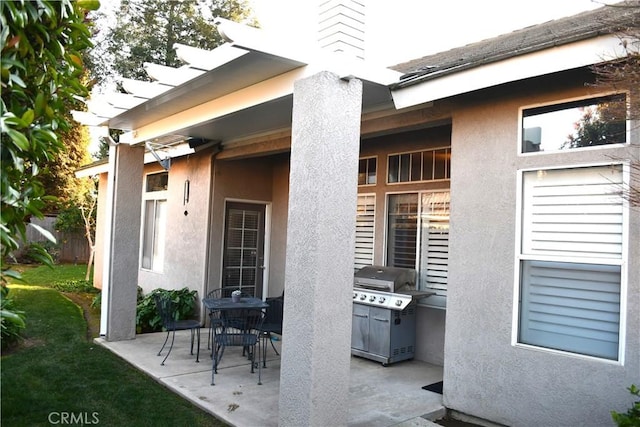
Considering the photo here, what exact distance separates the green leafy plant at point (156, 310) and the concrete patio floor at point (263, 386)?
112 cm

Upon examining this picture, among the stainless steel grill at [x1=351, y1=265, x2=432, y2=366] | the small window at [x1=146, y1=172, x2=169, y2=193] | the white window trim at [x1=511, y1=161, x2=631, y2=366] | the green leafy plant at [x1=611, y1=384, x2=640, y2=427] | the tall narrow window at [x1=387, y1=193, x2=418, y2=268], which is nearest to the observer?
the green leafy plant at [x1=611, y1=384, x2=640, y2=427]

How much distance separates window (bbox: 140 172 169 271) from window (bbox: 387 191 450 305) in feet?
20.2

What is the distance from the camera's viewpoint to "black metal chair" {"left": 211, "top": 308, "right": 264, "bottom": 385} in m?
6.18

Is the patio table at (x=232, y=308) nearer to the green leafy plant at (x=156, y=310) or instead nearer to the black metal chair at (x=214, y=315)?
the black metal chair at (x=214, y=315)

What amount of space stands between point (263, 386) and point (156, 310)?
4170mm

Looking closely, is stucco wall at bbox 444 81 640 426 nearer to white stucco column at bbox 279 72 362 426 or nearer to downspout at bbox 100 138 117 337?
white stucco column at bbox 279 72 362 426

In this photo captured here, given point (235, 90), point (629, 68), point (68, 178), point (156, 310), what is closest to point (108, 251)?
point (156, 310)

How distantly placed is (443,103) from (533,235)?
1.80m

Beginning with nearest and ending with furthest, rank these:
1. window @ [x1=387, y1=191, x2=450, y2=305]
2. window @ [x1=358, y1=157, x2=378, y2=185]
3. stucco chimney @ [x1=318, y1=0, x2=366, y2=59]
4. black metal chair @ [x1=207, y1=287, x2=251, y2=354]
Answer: stucco chimney @ [x1=318, y1=0, x2=366, y2=59] → black metal chair @ [x1=207, y1=287, x2=251, y2=354] → window @ [x1=387, y1=191, x2=450, y2=305] → window @ [x1=358, y1=157, x2=378, y2=185]

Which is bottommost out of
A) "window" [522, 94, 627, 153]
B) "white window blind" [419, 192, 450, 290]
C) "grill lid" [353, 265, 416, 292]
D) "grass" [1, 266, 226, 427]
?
"grass" [1, 266, 226, 427]

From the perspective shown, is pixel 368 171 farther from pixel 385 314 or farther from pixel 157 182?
pixel 157 182

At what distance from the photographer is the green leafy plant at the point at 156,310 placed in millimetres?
9078

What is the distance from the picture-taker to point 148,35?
22938mm

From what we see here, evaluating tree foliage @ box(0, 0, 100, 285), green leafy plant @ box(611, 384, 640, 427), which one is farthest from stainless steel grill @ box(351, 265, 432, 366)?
tree foliage @ box(0, 0, 100, 285)
